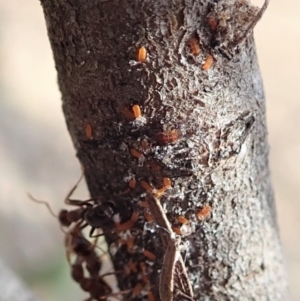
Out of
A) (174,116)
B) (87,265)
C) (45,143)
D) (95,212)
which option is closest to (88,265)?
(87,265)

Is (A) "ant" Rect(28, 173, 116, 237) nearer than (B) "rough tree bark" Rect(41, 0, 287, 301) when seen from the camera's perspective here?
No

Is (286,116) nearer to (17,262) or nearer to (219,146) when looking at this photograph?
(17,262)

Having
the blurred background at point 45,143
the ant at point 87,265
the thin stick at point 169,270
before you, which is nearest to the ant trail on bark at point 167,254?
the thin stick at point 169,270

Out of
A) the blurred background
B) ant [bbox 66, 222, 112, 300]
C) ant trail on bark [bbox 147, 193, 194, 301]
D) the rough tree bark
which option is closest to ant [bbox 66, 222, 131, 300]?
ant [bbox 66, 222, 112, 300]

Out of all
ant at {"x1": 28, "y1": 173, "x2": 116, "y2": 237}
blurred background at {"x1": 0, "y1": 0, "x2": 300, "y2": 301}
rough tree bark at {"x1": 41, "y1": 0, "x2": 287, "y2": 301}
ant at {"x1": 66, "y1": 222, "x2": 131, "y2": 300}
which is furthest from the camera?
blurred background at {"x1": 0, "y1": 0, "x2": 300, "y2": 301}

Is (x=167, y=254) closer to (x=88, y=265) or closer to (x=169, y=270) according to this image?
(x=169, y=270)

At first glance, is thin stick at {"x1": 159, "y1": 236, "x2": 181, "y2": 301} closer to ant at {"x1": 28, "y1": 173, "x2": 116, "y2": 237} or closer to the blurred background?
ant at {"x1": 28, "y1": 173, "x2": 116, "y2": 237}
